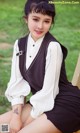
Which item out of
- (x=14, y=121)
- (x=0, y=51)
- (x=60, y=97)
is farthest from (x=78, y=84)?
(x=0, y=51)

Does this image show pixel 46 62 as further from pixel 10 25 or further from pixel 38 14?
pixel 10 25

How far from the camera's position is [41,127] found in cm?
136

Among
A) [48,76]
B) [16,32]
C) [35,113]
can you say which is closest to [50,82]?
[48,76]

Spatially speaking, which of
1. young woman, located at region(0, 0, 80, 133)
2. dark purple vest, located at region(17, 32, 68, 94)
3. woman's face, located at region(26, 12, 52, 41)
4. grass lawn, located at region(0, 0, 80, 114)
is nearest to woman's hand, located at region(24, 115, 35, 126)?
young woman, located at region(0, 0, 80, 133)

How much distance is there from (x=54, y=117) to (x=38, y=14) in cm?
36

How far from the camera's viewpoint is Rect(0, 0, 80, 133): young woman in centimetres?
138

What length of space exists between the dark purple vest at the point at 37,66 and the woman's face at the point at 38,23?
0.10ft

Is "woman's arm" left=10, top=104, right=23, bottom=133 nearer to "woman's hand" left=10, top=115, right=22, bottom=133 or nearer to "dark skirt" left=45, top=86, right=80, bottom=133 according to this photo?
"woman's hand" left=10, top=115, right=22, bottom=133

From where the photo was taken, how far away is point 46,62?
4.59 ft

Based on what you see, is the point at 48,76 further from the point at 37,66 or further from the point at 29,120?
the point at 29,120

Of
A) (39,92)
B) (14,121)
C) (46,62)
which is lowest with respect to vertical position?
(14,121)

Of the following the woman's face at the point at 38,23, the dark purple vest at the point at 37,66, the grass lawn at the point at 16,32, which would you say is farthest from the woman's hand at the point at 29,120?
the grass lawn at the point at 16,32

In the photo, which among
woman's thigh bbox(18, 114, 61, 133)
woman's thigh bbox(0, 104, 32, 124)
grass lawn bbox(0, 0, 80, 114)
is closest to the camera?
woman's thigh bbox(18, 114, 61, 133)

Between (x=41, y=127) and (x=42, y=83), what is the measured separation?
6.5 inches
